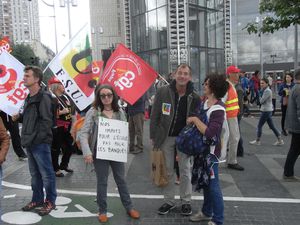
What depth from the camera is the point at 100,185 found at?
487cm

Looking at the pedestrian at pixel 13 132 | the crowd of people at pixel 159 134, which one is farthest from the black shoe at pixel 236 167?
the pedestrian at pixel 13 132

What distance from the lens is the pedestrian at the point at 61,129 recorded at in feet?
23.5

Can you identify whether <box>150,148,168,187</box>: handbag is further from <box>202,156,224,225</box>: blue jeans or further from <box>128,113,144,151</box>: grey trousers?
<box>128,113,144,151</box>: grey trousers

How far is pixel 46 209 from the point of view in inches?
206

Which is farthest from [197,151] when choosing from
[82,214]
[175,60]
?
[175,60]

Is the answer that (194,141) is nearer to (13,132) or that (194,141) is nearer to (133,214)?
(133,214)

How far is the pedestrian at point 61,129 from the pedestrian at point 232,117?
281 centimetres

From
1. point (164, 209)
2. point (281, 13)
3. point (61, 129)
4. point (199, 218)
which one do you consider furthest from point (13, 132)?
point (281, 13)

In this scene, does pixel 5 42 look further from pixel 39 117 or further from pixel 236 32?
pixel 236 32

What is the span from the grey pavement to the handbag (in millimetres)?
440

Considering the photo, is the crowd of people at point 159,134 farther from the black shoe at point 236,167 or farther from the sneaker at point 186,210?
the black shoe at point 236,167

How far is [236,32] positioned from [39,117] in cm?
4788

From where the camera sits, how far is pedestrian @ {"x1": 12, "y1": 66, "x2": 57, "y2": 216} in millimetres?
5082

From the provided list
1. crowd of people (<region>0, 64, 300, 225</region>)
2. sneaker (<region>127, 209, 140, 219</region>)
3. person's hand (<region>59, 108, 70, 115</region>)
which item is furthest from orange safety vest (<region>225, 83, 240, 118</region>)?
sneaker (<region>127, 209, 140, 219</region>)
